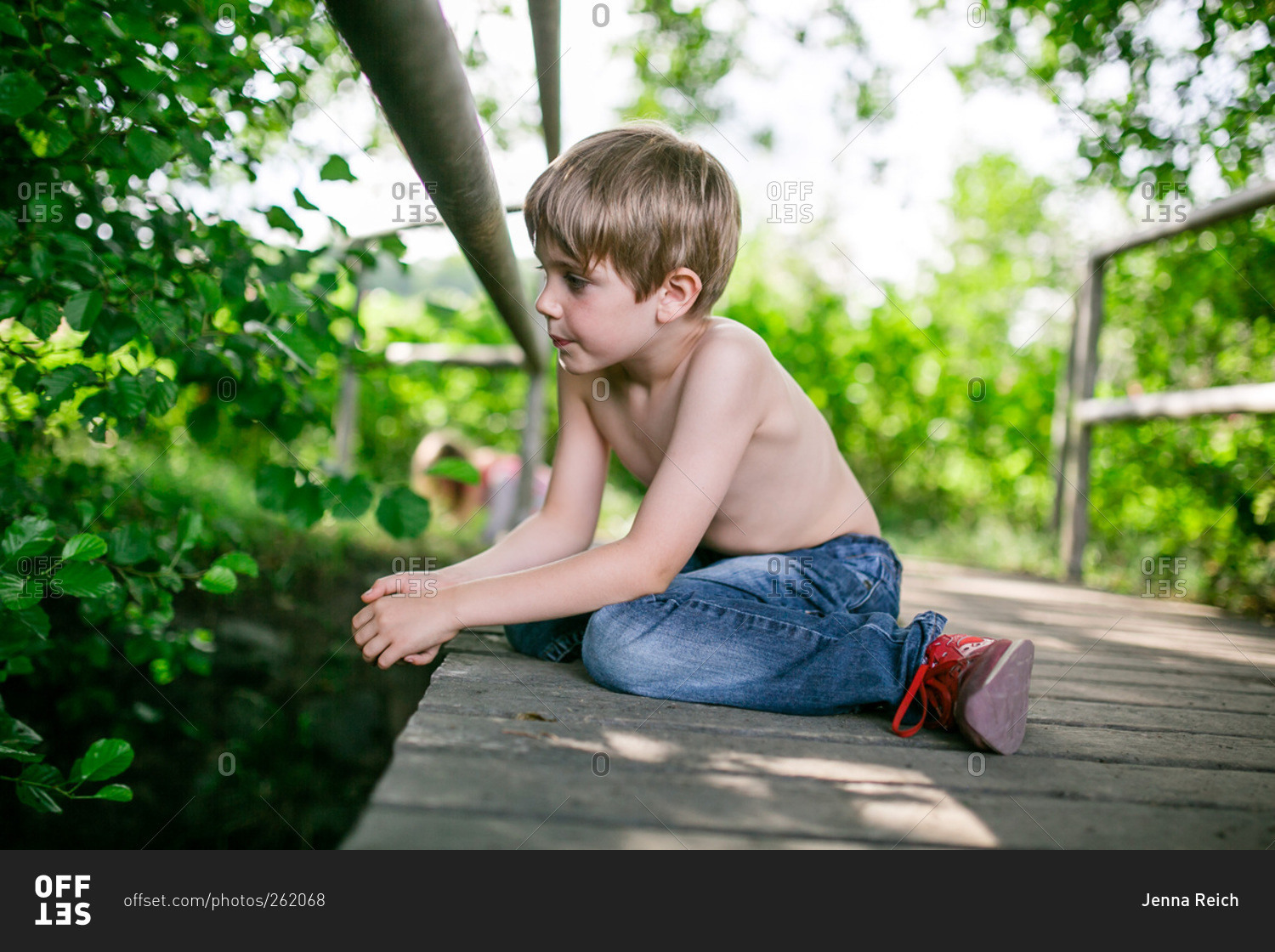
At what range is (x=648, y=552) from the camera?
4.24ft

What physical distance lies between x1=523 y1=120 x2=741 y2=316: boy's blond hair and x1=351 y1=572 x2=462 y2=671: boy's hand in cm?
60

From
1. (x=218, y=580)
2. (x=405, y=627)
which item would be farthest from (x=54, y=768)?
(x=405, y=627)

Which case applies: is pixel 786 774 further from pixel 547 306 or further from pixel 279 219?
pixel 279 219

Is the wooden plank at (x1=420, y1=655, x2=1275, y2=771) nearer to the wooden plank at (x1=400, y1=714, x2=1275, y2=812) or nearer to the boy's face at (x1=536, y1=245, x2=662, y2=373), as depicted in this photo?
the wooden plank at (x1=400, y1=714, x2=1275, y2=812)

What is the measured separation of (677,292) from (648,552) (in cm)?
49

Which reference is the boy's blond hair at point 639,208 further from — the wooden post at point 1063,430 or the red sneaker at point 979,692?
the wooden post at point 1063,430

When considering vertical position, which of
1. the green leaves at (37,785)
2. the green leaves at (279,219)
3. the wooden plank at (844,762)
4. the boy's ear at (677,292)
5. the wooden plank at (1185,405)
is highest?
the green leaves at (279,219)

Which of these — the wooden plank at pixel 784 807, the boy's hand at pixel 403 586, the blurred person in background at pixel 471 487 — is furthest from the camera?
the blurred person in background at pixel 471 487

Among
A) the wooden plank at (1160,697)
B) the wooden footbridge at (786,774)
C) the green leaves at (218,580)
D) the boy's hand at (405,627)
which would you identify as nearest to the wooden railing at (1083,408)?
the wooden plank at (1160,697)

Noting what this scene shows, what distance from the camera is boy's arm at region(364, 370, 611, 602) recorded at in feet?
5.46

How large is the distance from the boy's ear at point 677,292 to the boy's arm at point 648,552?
202 millimetres

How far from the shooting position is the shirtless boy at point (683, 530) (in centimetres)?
126

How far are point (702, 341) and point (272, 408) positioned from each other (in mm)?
848

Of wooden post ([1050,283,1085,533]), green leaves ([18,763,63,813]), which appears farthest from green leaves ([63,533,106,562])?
wooden post ([1050,283,1085,533])
